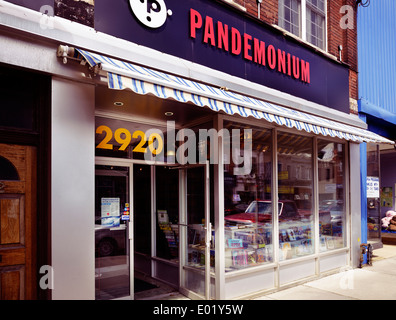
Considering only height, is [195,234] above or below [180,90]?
below

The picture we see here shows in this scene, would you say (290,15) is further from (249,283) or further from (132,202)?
(249,283)

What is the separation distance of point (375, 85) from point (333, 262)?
17.3 ft

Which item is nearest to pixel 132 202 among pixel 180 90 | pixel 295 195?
pixel 180 90

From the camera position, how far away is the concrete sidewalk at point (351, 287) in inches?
236

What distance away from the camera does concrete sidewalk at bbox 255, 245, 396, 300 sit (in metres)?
6.00

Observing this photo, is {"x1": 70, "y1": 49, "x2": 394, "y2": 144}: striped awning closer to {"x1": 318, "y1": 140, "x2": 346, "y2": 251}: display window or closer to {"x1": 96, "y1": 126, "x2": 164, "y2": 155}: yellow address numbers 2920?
{"x1": 96, "y1": 126, "x2": 164, "y2": 155}: yellow address numbers 2920

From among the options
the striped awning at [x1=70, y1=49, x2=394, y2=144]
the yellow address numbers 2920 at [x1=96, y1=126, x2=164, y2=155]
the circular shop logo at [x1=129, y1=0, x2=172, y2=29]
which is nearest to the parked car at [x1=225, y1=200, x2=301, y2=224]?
the striped awning at [x1=70, y1=49, x2=394, y2=144]

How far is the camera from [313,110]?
24.3ft

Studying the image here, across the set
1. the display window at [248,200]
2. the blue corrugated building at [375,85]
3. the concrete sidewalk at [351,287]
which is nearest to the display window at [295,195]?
the display window at [248,200]

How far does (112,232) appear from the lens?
558 centimetres
